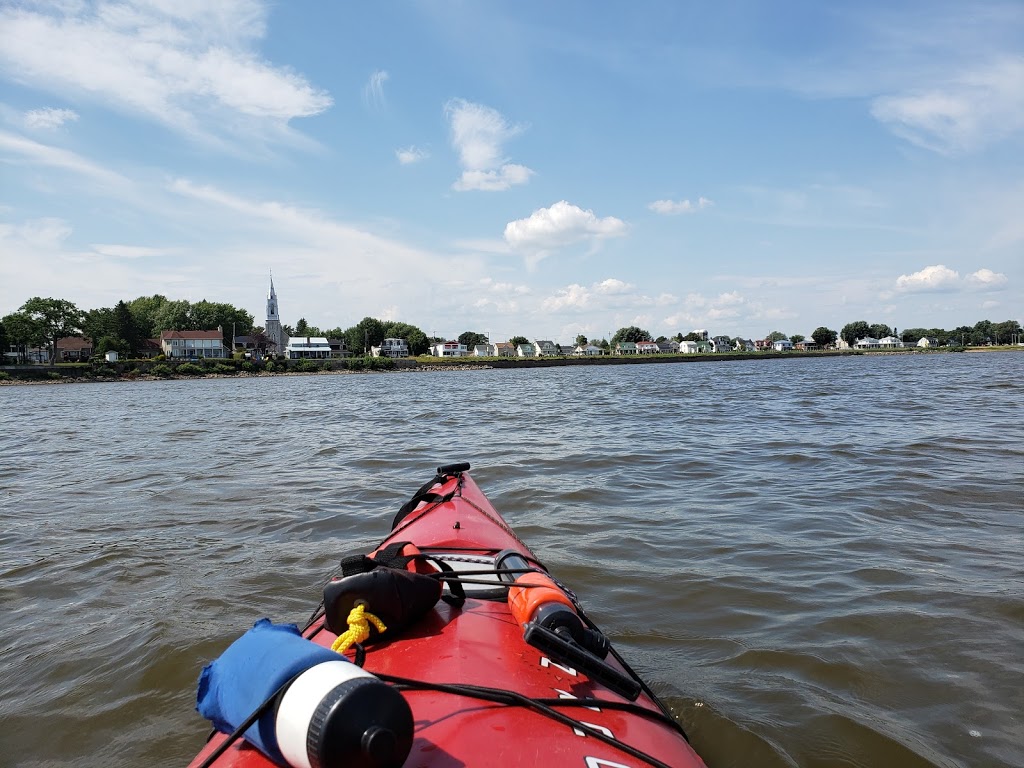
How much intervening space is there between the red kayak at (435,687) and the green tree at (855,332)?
18333cm

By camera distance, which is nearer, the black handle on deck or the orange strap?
the black handle on deck

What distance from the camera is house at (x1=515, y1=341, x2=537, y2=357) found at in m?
131

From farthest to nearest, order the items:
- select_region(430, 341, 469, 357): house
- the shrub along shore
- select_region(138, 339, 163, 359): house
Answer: select_region(430, 341, 469, 357): house < select_region(138, 339, 163, 359): house < the shrub along shore

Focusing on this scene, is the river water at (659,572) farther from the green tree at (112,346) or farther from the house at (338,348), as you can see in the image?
the house at (338,348)

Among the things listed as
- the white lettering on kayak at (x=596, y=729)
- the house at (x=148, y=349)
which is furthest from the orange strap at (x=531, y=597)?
the house at (x=148, y=349)

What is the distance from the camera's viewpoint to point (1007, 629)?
4.32 meters

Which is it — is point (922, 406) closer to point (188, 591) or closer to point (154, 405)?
point (188, 591)

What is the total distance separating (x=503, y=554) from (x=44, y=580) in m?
5.02

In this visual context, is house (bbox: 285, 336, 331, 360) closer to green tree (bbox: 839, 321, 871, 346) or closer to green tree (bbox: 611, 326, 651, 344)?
green tree (bbox: 611, 326, 651, 344)

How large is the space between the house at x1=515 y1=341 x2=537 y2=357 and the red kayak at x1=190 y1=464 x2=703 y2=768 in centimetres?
12555

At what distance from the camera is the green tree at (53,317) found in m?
78.8

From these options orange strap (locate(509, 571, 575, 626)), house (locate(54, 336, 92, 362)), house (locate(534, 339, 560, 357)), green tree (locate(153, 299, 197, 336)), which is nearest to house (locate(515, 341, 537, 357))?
house (locate(534, 339, 560, 357))

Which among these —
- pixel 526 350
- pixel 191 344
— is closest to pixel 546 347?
pixel 526 350

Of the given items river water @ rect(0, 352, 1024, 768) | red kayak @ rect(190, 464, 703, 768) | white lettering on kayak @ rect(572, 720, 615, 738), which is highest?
red kayak @ rect(190, 464, 703, 768)
